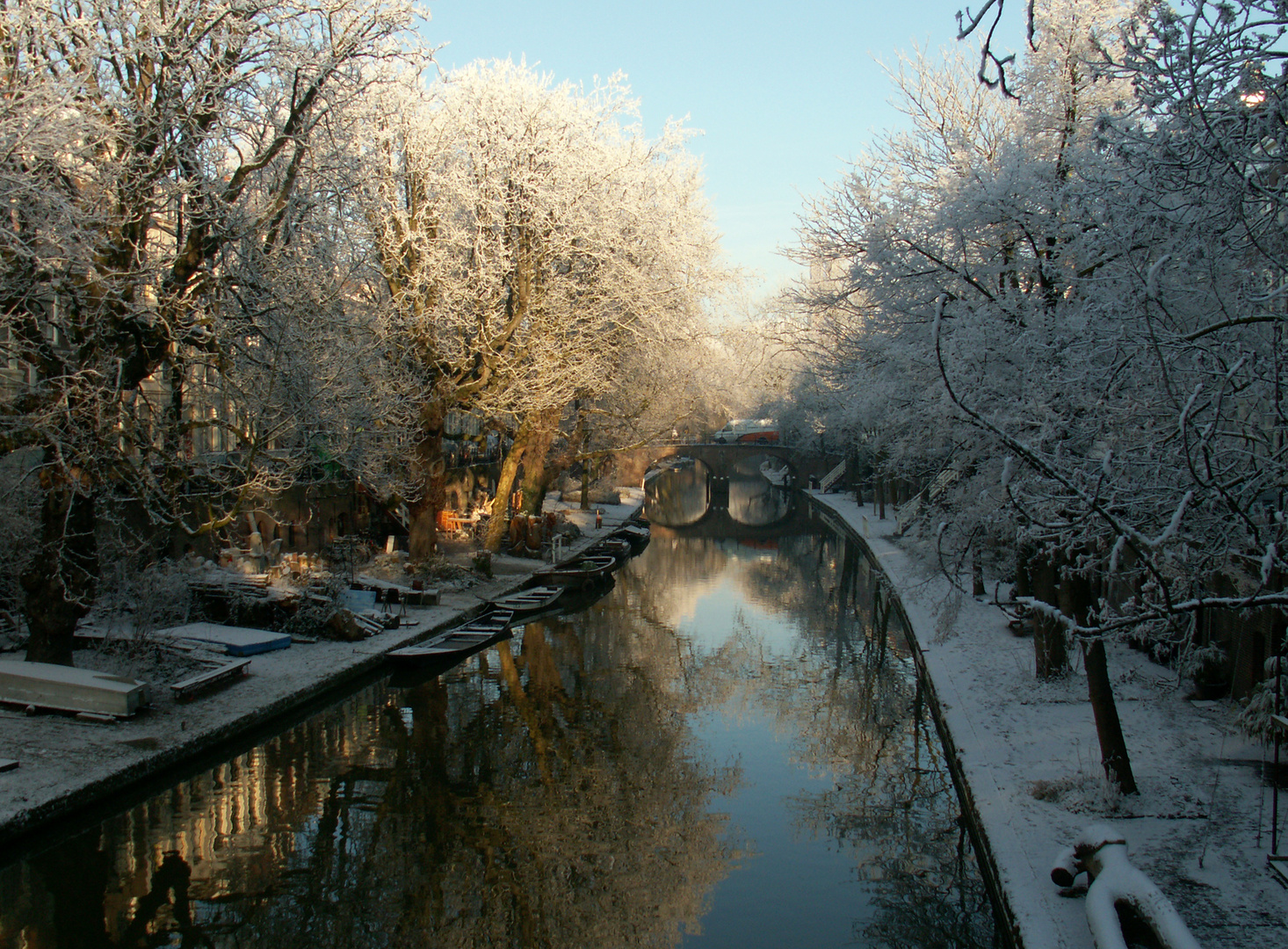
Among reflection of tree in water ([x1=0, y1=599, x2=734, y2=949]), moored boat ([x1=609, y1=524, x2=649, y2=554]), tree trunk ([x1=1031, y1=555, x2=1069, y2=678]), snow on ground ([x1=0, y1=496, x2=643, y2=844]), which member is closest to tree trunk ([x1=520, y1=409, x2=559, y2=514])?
moored boat ([x1=609, y1=524, x2=649, y2=554])

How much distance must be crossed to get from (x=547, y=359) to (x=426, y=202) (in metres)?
4.76

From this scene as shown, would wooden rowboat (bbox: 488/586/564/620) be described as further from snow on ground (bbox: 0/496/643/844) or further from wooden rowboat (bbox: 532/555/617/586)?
snow on ground (bbox: 0/496/643/844)

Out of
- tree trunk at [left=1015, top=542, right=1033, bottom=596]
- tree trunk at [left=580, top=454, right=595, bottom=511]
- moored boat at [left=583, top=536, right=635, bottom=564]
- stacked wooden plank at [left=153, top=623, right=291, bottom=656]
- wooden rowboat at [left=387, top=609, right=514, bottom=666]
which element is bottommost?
wooden rowboat at [left=387, top=609, right=514, bottom=666]

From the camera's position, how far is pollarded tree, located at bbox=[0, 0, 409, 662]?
11.5 metres

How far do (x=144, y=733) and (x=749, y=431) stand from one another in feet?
239

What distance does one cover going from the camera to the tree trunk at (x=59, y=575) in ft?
41.6

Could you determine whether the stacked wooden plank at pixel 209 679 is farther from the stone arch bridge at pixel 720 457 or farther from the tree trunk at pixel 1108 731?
the stone arch bridge at pixel 720 457

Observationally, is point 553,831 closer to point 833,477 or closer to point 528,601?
point 528,601

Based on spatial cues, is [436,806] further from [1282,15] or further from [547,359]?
[547,359]

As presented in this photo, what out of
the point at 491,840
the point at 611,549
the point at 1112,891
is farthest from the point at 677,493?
the point at 1112,891

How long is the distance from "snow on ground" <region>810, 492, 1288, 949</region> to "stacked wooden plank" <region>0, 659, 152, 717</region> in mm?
10509

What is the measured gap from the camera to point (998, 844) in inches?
360

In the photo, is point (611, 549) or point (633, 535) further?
point (633, 535)

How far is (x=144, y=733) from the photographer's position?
12.4 m
